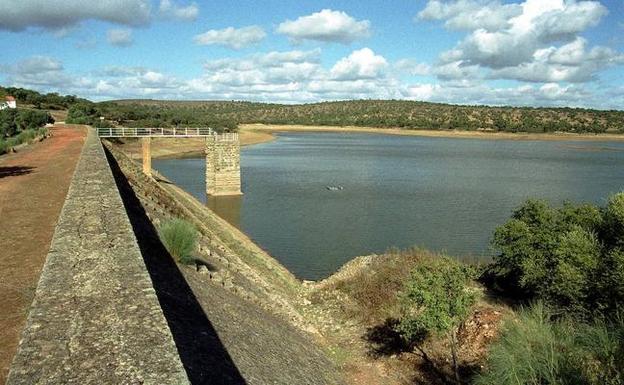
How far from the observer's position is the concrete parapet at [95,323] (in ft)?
12.9

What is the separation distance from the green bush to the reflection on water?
54.6 ft

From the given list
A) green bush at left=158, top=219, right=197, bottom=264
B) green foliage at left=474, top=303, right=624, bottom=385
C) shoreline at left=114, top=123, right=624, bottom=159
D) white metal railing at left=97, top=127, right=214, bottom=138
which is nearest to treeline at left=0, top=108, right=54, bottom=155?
white metal railing at left=97, top=127, right=214, bottom=138

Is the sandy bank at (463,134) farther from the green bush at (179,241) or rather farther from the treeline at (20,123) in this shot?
the green bush at (179,241)

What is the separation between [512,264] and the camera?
58.3 feet

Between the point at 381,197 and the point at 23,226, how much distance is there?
29.6 metres

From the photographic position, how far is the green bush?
42.1 ft

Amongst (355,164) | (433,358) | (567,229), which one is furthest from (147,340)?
(355,164)

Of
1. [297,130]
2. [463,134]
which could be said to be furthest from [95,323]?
[297,130]

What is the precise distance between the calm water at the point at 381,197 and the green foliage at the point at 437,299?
9.04 meters

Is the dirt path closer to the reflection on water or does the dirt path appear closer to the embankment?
the embankment

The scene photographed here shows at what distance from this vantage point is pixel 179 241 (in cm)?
1304

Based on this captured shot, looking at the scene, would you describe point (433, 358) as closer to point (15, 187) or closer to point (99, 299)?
point (99, 299)

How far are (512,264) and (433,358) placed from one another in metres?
6.40

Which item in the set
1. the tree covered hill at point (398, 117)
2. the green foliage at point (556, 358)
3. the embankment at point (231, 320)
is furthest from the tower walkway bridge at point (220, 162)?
the tree covered hill at point (398, 117)
